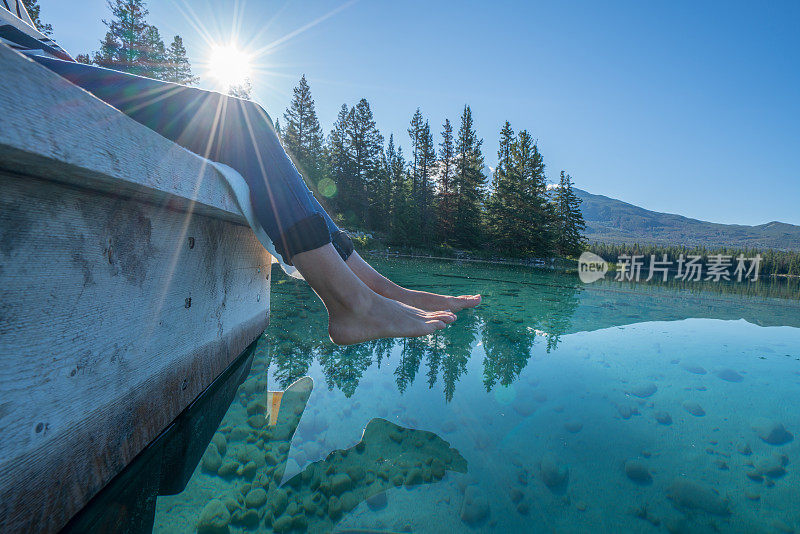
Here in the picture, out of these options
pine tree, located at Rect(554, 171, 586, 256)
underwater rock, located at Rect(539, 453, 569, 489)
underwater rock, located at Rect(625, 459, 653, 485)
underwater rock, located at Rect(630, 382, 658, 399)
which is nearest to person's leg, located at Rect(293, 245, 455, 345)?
underwater rock, located at Rect(539, 453, 569, 489)

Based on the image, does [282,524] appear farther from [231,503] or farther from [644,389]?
[644,389]

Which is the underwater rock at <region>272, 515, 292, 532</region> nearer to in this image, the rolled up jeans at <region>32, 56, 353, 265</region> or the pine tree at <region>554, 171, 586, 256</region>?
the rolled up jeans at <region>32, 56, 353, 265</region>

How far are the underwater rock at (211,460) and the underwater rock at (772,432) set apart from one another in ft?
6.47

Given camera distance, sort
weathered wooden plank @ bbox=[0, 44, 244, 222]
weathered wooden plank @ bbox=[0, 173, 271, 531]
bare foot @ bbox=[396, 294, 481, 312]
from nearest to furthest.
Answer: weathered wooden plank @ bbox=[0, 44, 244, 222], weathered wooden plank @ bbox=[0, 173, 271, 531], bare foot @ bbox=[396, 294, 481, 312]

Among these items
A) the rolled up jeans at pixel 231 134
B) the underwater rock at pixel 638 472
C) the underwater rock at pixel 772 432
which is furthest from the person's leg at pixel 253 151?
the underwater rock at pixel 772 432

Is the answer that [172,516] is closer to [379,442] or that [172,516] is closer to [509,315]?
[379,442]

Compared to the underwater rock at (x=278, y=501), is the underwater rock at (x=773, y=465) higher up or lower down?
higher up

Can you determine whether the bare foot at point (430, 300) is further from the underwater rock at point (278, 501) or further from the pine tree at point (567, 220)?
the pine tree at point (567, 220)

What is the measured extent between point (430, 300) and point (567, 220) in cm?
2395

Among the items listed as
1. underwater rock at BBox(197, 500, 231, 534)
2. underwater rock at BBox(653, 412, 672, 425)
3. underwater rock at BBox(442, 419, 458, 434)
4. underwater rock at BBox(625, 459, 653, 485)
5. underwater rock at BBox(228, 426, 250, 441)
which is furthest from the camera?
underwater rock at BBox(653, 412, 672, 425)

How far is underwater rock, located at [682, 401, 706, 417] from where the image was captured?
1.40 metres

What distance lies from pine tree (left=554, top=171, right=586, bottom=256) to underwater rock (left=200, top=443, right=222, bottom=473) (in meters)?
22.9

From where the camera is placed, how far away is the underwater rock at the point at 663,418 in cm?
131

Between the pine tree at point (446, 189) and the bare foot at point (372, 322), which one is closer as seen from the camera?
the bare foot at point (372, 322)
